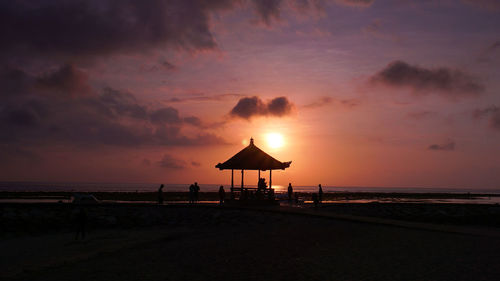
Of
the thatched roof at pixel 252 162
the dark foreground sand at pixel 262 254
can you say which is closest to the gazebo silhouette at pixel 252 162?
the thatched roof at pixel 252 162

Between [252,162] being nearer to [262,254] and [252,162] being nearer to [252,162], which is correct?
[252,162]

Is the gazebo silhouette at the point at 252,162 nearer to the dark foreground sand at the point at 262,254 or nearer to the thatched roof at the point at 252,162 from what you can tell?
the thatched roof at the point at 252,162

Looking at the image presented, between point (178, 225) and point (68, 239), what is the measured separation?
6116 mm

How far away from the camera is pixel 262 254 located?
1252cm

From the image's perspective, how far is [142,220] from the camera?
25000mm

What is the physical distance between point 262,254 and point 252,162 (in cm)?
1583

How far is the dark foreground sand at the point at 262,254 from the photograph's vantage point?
10.1 m

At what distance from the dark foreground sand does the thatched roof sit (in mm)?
7449

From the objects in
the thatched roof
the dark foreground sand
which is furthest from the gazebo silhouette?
the dark foreground sand

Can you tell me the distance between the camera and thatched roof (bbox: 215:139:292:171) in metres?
28.2

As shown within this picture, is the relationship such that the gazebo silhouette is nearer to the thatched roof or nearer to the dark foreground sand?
the thatched roof

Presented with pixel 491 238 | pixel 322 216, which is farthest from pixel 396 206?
pixel 491 238

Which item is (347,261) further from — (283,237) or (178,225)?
(178,225)

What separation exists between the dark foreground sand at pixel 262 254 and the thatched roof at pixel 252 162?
7449 mm
